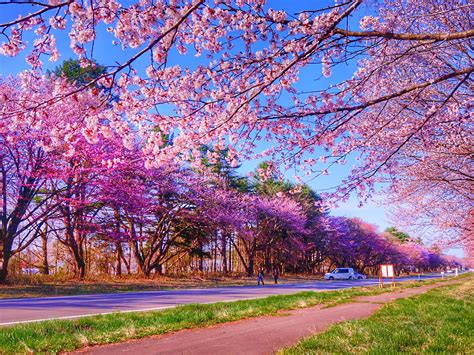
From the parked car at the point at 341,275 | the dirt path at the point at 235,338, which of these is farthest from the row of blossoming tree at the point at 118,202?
the parked car at the point at 341,275

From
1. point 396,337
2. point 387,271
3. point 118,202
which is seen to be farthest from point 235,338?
point 387,271

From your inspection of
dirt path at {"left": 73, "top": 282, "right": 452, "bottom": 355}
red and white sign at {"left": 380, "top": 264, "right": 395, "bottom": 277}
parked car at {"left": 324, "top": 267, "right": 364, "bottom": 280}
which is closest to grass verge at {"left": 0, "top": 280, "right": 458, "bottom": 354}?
dirt path at {"left": 73, "top": 282, "right": 452, "bottom": 355}

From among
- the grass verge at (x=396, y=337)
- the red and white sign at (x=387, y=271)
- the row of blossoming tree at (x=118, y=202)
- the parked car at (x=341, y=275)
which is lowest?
the parked car at (x=341, y=275)

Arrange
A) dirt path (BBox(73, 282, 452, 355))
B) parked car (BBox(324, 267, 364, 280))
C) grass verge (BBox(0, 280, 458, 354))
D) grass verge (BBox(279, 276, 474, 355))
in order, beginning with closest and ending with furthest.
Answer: grass verge (BBox(279, 276, 474, 355)) → dirt path (BBox(73, 282, 452, 355)) → grass verge (BBox(0, 280, 458, 354)) → parked car (BBox(324, 267, 364, 280))

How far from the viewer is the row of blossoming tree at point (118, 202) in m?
5.99

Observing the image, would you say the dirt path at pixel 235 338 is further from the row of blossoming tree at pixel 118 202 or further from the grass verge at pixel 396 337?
the row of blossoming tree at pixel 118 202

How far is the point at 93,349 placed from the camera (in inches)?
211

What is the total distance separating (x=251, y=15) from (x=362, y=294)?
44.2 feet

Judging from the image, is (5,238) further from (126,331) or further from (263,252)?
(263,252)

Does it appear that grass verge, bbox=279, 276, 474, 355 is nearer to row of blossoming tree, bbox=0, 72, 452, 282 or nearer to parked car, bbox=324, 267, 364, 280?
row of blossoming tree, bbox=0, 72, 452, 282

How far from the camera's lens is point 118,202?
820 inches

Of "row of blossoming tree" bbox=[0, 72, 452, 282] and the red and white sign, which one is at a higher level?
"row of blossoming tree" bbox=[0, 72, 452, 282]

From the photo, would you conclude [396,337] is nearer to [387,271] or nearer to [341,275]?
[387,271]

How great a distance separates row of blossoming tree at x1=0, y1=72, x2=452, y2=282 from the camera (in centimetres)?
599
